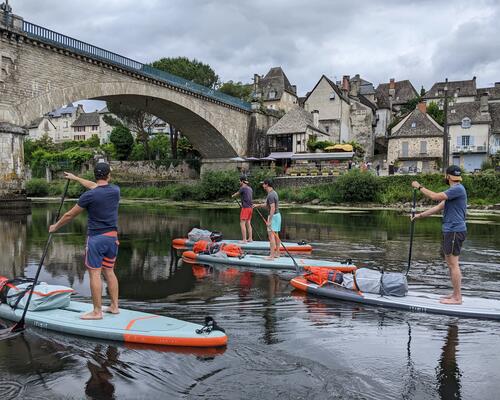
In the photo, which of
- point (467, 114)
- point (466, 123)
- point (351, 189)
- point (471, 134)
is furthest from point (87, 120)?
point (351, 189)

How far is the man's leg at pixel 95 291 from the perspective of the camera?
6.08 m

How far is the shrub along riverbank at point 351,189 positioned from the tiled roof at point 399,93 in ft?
116

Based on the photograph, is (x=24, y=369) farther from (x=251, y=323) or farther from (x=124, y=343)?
(x=251, y=323)

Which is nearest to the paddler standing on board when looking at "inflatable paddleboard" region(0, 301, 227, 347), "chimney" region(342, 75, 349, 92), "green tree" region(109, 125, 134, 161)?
"inflatable paddleboard" region(0, 301, 227, 347)

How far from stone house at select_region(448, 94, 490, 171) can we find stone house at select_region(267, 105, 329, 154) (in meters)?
14.3

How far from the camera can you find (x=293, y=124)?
5234 cm

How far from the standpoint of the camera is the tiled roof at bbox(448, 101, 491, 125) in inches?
2009

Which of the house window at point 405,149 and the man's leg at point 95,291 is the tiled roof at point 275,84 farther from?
the man's leg at point 95,291

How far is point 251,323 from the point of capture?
6617 millimetres

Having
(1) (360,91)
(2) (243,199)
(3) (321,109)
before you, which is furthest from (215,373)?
(1) (360,91)

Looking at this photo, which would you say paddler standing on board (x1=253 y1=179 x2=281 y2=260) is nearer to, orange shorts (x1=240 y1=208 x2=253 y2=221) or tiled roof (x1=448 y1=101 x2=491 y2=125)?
orange shorts (x1=240 y1=208 x2=253 y2=221)

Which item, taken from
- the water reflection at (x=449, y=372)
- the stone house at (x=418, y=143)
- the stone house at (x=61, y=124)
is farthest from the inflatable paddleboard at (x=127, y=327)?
the stone house at (x=61, y=124)

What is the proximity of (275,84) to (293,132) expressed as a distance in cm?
2185

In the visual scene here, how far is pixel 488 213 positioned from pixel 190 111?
2469 cm
